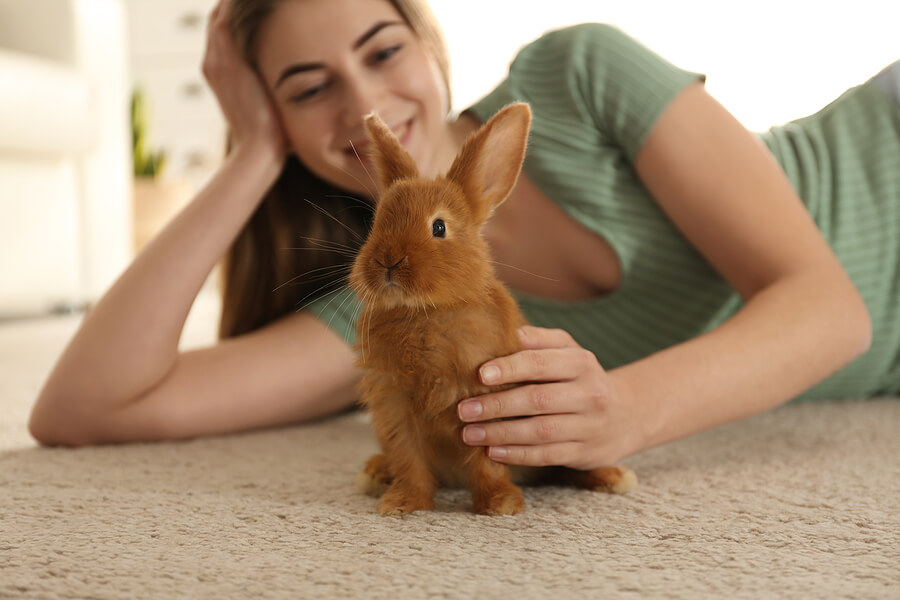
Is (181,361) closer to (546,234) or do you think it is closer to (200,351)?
(200,351)

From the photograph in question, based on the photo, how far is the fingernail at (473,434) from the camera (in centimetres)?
73

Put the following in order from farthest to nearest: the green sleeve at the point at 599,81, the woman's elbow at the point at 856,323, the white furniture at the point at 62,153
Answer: the white furniture at the point at 62,153 → the green sleeve at the point at 599,81 → the woman's elbow at the point at 856,323

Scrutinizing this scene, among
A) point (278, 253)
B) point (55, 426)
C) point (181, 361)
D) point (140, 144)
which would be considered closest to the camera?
point (55, 426)

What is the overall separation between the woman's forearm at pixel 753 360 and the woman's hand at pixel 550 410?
5 cm

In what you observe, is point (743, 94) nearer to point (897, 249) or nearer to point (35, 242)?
point (897, 249)

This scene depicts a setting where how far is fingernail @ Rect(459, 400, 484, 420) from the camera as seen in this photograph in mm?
717

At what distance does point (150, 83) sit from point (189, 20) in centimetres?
39

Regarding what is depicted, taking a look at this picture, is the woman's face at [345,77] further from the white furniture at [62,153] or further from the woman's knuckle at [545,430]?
the white furniture at [62,153]

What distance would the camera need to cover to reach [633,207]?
123cm

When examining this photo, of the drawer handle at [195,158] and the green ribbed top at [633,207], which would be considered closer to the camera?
the green ribbed top at [633,207]

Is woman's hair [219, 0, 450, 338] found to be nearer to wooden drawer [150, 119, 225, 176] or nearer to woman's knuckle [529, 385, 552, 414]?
woman's knuckle [529, 385, 552, 414]

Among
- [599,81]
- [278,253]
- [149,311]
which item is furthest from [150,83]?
[599,81]

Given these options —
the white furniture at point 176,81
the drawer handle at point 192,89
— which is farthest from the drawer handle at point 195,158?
the drawer handle at point 192,89

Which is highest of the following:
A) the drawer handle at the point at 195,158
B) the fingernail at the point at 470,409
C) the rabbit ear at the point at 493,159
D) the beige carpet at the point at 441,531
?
the drawer handle at the point at 195,158
